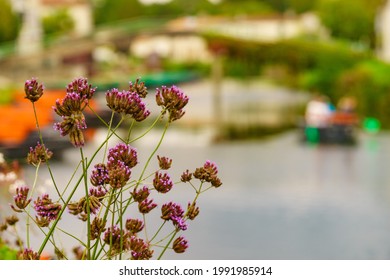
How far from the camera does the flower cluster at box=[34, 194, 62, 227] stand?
3.44ft

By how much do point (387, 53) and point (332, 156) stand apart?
5029 millimetres

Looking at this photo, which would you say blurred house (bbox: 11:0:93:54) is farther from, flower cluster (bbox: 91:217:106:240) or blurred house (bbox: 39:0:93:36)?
flower cluster (bbox: 91:217:106:240)

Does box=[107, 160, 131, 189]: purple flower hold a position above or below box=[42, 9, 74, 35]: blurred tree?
below

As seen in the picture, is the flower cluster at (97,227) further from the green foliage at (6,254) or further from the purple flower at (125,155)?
the green foliage at (6,254)

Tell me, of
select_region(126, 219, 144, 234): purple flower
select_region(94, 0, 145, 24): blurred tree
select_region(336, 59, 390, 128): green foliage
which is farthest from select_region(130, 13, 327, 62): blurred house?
select_region(126, 219, 144, 234): purple flower

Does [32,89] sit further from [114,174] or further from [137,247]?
[137,247]

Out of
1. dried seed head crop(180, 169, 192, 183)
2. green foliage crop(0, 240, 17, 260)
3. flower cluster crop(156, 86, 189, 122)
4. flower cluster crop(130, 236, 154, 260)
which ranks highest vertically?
green foliage crop(0, 240, 17, 260)

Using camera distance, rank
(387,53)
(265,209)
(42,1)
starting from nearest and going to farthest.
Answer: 1. (265,209)
2. (387,53)
3. (42,1)

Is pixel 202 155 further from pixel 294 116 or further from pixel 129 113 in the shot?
pixel 129 113

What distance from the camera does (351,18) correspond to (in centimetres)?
1530

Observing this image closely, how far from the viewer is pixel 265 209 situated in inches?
227

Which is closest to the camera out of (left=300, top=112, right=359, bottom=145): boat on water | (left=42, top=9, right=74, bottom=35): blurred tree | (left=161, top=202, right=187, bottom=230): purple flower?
(left=161, top=202, right=187, bottom=230): purple flower

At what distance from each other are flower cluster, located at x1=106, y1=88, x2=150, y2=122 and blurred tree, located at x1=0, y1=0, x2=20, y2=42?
1090 cm
